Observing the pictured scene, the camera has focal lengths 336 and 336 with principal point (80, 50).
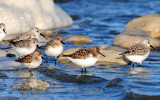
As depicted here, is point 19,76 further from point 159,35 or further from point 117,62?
point 159,35

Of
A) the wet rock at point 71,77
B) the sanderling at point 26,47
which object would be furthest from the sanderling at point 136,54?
the sanderling at point 26,47

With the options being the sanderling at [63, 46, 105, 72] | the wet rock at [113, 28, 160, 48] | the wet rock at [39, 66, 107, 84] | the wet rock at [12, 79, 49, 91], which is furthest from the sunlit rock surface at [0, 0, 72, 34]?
the wet rock at [12, 79, 49, 91]

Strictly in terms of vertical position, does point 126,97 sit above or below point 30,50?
below

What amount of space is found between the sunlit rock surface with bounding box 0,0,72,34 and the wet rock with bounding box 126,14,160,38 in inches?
182

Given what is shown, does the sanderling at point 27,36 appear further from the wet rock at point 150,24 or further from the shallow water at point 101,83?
the wet rock at point 150,24

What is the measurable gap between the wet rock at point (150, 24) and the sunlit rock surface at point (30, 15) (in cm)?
461

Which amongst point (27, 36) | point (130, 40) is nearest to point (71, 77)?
point (27, 36)

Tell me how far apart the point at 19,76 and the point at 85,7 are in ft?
70.7

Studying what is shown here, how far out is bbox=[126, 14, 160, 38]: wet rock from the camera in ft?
58.3

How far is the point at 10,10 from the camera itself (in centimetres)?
1738

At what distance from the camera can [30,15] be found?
18.3 meters

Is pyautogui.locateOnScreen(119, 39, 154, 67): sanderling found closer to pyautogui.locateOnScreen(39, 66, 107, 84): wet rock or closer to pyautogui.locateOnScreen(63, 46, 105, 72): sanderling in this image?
pyautogui.locateOnScreen(63, 46, 105, 72): sanderling

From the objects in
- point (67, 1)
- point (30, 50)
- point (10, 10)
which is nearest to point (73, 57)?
point (30, 50)

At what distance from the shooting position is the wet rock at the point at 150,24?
17.8 metres
